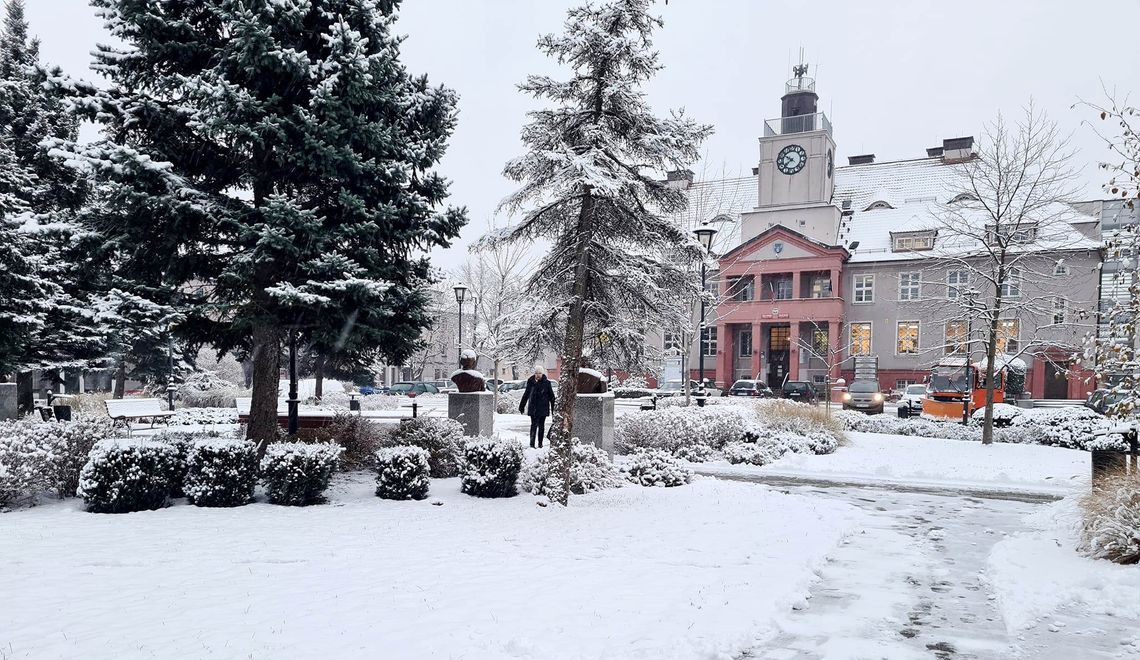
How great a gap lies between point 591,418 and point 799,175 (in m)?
37.5

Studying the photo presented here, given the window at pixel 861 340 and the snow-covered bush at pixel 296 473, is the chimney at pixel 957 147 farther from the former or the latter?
the snow-covered bush at pixel 296 473

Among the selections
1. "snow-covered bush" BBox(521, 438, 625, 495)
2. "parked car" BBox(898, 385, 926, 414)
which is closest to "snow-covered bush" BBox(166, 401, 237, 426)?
"snow-covered bush" BBox(521, 438, 625, 495)

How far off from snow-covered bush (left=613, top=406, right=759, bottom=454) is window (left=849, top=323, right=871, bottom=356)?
1215 inches

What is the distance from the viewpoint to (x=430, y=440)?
1218 centimetres

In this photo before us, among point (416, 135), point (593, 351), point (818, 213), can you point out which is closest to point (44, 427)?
point (416, 135)

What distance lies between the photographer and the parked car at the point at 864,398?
29.5 m

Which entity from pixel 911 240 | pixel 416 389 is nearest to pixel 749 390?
pixel 911 240

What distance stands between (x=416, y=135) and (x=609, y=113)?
12.2 feet

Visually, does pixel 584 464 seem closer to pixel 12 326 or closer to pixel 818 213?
pixel 12 326

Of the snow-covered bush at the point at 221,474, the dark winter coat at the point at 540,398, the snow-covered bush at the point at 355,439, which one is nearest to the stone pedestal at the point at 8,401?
the snow-covered bush at the point at 355,439

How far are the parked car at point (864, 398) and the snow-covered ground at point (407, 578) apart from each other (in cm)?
2137

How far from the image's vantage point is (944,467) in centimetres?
1484

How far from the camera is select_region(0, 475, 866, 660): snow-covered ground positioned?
15.7 ft

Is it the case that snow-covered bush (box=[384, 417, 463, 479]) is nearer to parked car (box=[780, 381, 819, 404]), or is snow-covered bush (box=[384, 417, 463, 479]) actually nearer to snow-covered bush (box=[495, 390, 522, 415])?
snow-covered bush (box=[495, 390, 522, 415])
